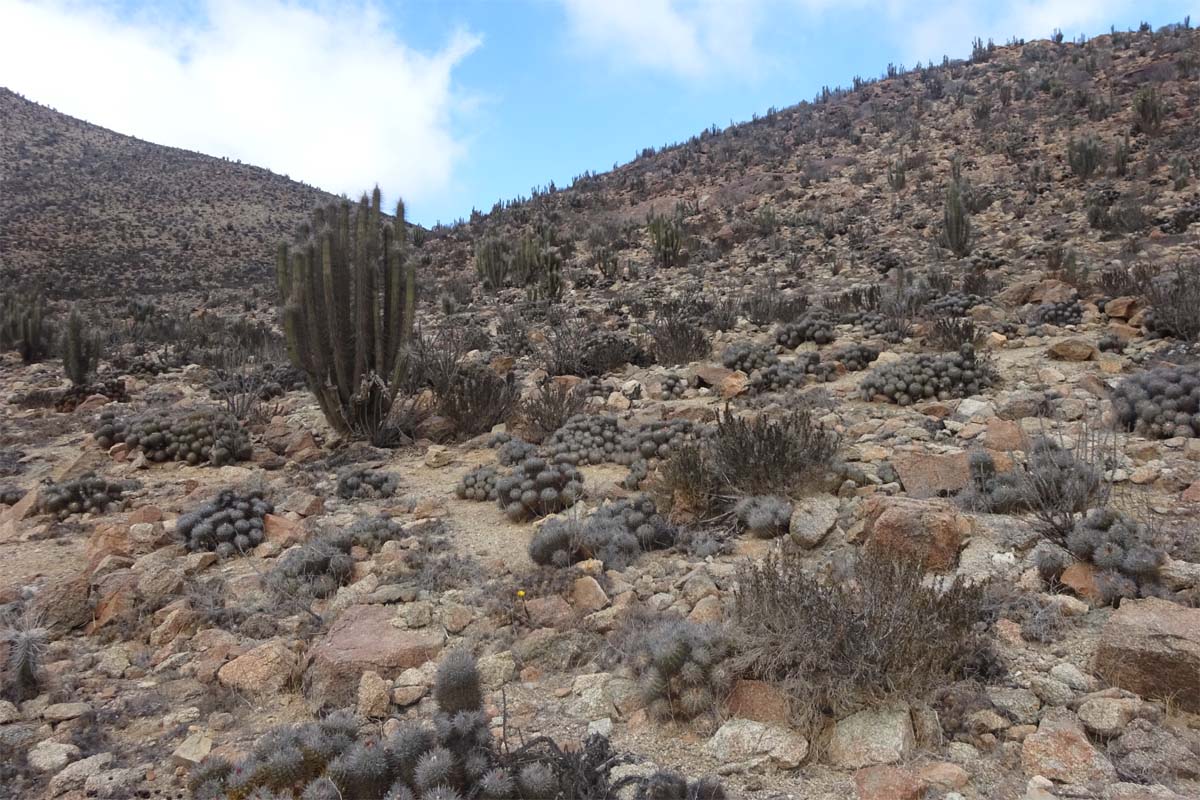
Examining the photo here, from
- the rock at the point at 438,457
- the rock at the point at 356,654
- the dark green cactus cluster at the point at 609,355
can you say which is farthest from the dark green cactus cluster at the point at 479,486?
the dark green cactus cluster at the point at 609,355

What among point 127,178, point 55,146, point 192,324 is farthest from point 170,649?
point 55,146

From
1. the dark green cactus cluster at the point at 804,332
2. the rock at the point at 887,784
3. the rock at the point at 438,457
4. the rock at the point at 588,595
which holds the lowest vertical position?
the rock at the point at 887,784

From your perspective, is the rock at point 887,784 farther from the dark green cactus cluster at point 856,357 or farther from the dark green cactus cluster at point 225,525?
the dark green cactus cluster at point 856,357

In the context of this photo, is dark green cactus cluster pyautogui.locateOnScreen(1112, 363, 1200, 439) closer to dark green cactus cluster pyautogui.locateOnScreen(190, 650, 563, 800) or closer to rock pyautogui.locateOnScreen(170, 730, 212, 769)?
dark green cactus cluster pyautogui.locateOnScreen(190, 650, 563, 800)

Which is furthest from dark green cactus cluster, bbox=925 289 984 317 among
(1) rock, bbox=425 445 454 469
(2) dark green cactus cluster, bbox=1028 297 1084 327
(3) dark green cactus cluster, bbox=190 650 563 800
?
(3) dark green cactus cluster, bbox=190 650 563 800

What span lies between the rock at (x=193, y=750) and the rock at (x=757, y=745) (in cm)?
171

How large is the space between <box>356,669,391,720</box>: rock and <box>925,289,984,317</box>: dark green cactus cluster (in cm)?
800

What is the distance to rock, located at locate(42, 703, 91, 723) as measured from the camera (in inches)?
116

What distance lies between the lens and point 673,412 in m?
6.75

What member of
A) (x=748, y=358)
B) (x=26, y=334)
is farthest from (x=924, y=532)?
(x=26, y=334)

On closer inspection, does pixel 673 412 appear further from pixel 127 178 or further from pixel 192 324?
pixel 127 178

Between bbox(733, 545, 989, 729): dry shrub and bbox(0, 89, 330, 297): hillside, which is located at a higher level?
bbox(0, 89, 330, 297): hillside

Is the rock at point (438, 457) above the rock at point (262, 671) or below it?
above

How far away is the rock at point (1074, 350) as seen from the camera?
681 centimetres
